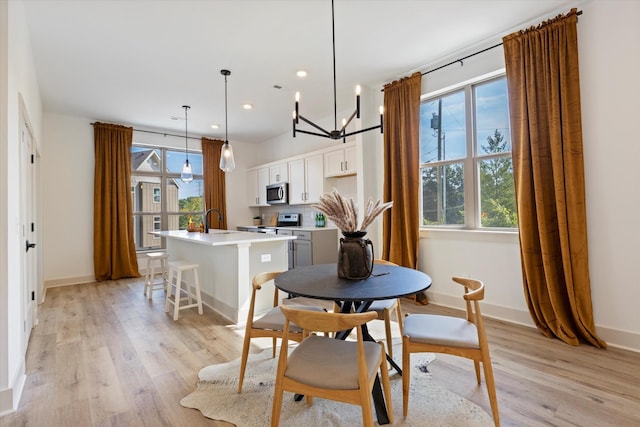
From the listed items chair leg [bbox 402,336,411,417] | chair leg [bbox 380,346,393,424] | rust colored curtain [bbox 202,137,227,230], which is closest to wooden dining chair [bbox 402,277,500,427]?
chair leg [bbox 402,336,411,417]

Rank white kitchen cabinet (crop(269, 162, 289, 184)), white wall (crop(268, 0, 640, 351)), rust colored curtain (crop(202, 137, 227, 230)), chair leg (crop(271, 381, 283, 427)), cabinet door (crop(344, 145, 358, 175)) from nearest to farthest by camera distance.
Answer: chair leg (crop(271, 381, 283, 427)), white wall (crop(268, 0, 640, 351)), cabinet door (crop(344, 145, 358, 175)), white kitchen cabinet (crop(269, 162, 289, 184)), rust colored curtain (crop(202, 137, 227, 230))

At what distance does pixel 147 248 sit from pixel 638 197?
6.99m

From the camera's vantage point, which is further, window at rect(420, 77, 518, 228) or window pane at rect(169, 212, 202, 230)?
window pane at rect(169, 212, 202, 230)

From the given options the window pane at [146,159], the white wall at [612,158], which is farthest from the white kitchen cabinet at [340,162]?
the window pane at [146,159]

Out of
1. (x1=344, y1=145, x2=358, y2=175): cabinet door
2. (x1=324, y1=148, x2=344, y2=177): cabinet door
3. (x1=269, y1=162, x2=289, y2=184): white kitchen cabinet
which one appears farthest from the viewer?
(x1=269, y1=162, x2=289, y2=184): white kitchen cabinet

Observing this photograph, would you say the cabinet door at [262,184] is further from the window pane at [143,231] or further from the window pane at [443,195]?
the window pane at [443,195]

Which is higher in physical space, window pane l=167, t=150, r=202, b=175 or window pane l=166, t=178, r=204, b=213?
window pane l=167, t=150, r=202, b=175

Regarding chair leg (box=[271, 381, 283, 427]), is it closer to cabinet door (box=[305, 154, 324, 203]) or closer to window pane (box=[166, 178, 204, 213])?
cabinet door (box=[305, 154, 324, 203])

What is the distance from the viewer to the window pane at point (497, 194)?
3.34m

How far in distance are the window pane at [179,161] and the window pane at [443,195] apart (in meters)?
4.76

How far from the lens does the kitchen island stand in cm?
340

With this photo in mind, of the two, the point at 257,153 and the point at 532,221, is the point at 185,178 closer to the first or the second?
the point at 257,153

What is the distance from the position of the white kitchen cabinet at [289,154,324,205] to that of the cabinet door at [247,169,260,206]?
124 cm

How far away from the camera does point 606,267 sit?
2.66 m
